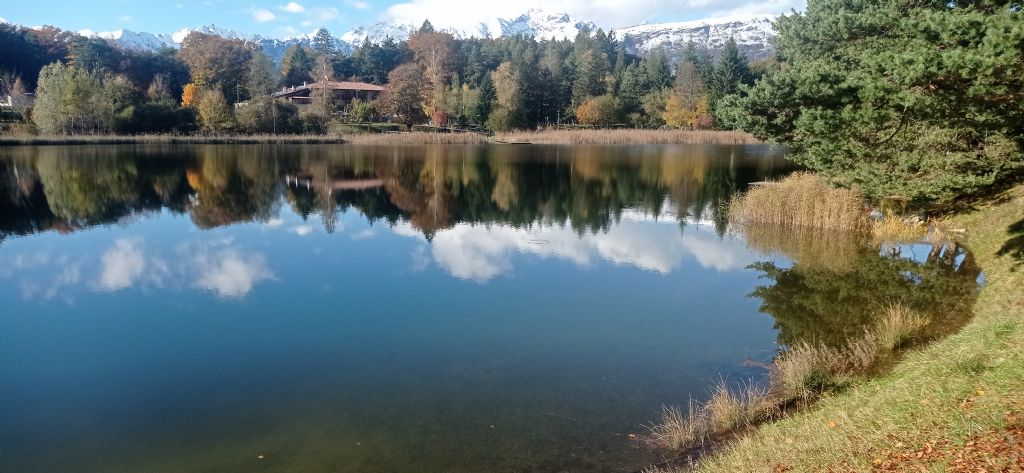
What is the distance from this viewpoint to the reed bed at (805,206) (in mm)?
18125

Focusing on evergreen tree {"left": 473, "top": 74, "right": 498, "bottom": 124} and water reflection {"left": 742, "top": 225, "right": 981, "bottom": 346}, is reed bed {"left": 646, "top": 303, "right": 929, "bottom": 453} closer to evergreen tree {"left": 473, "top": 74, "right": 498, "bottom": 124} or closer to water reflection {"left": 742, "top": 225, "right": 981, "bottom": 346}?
water reflection {"left": 742, "top": 225, "right": 981, "bottom": 346}

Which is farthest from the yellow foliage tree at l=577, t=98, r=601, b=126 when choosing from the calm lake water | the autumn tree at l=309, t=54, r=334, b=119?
the calm lake water

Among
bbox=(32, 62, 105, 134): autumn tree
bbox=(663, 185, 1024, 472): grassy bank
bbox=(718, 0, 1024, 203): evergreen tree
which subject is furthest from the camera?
bbox=(32, 62, 105, 134): autumn tree

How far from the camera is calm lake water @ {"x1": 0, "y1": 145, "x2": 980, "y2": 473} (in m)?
7.11

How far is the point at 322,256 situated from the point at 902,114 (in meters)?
12.3

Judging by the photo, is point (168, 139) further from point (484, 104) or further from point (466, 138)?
point (484, 104)

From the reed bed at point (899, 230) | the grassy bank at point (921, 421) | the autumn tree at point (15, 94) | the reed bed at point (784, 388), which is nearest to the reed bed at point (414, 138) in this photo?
the autumn tree at point (15, 94)

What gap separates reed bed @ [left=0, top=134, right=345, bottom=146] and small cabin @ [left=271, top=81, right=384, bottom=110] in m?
18.1

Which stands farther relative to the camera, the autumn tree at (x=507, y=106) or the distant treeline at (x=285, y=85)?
the autumn tree at (x=507, y=106)

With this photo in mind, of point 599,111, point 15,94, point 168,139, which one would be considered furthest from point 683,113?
point 15,94

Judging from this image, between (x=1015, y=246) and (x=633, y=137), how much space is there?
178 feet

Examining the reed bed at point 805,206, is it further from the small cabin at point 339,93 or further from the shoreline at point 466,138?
the small cabin at point 339,93

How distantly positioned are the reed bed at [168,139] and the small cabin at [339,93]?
18099mm

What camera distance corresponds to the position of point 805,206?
19.1 m
